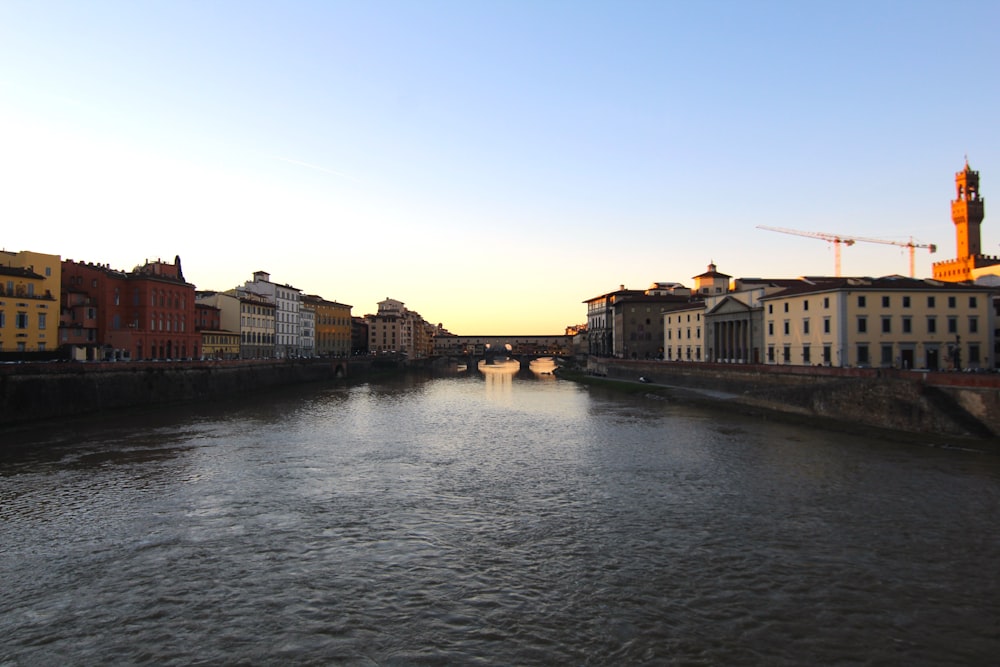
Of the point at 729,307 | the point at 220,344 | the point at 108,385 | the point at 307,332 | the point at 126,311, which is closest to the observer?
the point at 108,385

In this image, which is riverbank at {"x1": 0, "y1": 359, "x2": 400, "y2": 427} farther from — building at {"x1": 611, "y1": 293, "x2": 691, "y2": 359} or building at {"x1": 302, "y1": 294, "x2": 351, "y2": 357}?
Answer: building at {"x1": 611, "y1": 293, "x2": 691, "y2": 359}

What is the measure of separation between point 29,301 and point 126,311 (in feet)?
48.9

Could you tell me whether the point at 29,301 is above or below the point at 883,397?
above

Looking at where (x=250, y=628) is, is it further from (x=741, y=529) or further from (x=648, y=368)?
(x=648, y=368)

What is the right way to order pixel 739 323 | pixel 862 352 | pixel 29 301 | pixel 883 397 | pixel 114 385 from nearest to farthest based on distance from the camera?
pixel 883 397 < pixel 114 385 < pixel 29 301 < pixel 862 352 < pixel 739 323

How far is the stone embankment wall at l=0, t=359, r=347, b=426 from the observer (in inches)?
1772

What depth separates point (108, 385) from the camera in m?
54.5

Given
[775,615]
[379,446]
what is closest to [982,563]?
[775,615]

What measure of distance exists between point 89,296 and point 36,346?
38.0ft

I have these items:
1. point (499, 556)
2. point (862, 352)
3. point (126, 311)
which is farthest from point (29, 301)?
→ point (862, 352)

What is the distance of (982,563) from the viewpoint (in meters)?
17.6

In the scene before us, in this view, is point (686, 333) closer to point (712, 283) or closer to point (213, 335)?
point (712, 283)

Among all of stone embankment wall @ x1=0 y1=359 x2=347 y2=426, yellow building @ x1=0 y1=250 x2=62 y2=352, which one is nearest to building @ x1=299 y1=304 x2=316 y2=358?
stone embankment wall @ x1=0 y1=359 x2=347 y2=426

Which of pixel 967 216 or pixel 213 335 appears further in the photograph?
pixel 967 216
